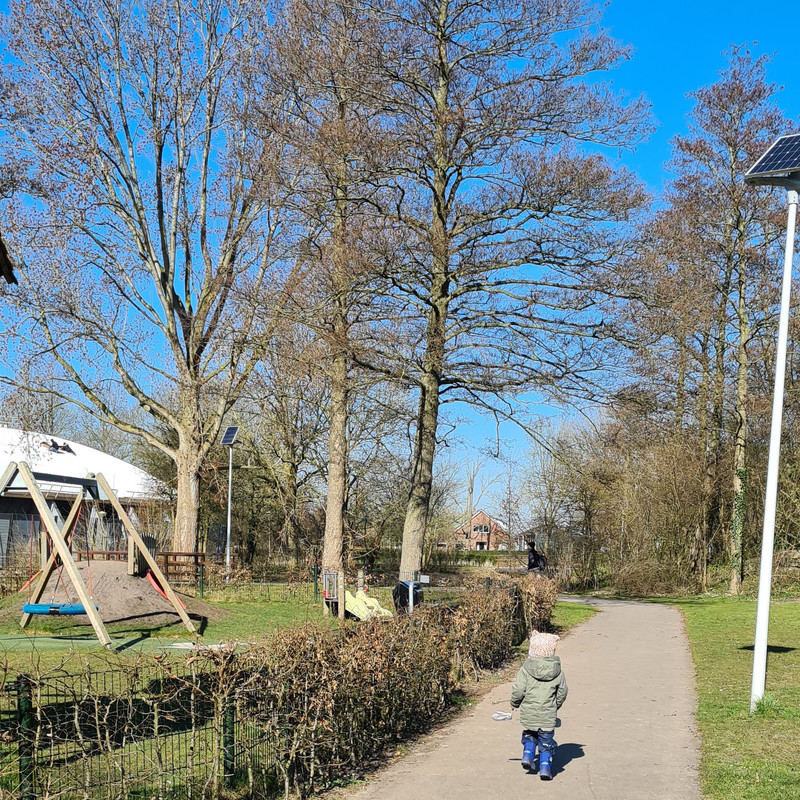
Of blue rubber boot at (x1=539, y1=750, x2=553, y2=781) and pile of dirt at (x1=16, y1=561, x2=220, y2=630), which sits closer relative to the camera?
blue rubber boot at (x1=539, y1=750, x2=553, y2=781)

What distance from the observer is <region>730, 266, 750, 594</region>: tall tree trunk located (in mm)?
28812

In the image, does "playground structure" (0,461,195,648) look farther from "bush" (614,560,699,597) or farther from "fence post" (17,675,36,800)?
"bush" (614,560,699,597)

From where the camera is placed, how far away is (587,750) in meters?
8.55

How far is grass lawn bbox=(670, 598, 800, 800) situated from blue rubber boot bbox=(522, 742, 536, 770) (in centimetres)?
138

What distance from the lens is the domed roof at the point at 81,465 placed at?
126ft

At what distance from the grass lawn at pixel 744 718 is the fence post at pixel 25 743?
4.88m

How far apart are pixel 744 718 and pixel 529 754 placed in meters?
3.20

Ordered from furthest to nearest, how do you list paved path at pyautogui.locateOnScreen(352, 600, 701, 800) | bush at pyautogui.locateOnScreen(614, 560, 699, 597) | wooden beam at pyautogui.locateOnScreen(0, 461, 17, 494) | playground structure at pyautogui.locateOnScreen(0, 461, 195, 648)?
bush at pyautogui.locateOnScreen(614, 560, 699, 597) < wooden beam at pyautogui.locateOnScreen(0, 461, 17, 494) < playground structure at pyautogui.locateOnScreen(0, 461, 195, 648) < paved path at pyautogui.locateOnScreen(352, 600, 701, 800)

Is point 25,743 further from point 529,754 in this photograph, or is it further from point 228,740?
point 529,754

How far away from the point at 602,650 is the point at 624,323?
230 inches

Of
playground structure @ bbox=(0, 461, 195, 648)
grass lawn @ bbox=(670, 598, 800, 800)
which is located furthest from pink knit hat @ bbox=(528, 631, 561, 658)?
playground structure @ bbox=(0, 461, 195, 648)

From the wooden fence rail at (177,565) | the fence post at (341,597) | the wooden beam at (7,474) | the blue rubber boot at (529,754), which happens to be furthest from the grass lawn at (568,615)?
the blue rubber boot at (529,754)

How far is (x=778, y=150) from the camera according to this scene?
434 inches

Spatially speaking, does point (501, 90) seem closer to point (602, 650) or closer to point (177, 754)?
point (602, 650)
